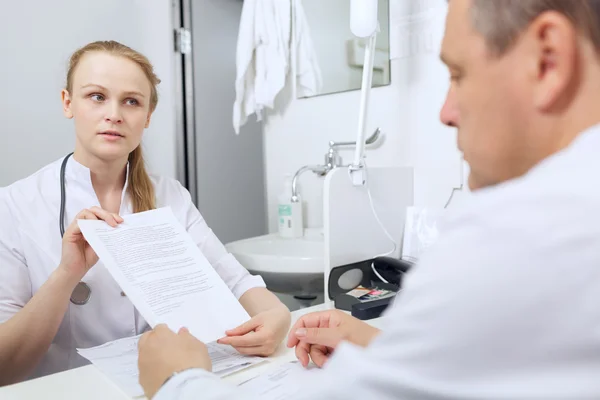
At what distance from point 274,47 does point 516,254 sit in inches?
61.3

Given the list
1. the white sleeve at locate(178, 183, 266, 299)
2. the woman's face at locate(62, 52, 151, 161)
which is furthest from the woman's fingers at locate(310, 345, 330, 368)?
the woman's face at locate(62, 52, 151, 161)

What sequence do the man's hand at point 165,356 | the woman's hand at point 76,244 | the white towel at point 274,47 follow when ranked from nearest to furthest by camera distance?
1. the man's hand at point 165,356
2. the woman's hand at point 76,244
3. the white towel at point 274,47

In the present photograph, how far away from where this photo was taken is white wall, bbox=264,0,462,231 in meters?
1.36

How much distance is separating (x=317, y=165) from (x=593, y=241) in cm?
137

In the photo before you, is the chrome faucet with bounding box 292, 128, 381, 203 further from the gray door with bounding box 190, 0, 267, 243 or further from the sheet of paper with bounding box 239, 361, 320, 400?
the sheet of paper with bounding box 239, 361, 320, 400

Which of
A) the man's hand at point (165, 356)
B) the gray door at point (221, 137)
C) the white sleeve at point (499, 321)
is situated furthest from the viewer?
the gray door at point (221, 137)

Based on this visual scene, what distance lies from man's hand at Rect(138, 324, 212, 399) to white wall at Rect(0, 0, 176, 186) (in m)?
1.25

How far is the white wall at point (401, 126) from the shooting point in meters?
1.36

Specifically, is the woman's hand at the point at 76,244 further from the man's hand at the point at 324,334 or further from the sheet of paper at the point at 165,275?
the man's hand at the point at 324,334

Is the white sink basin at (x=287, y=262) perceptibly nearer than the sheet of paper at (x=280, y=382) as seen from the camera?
No

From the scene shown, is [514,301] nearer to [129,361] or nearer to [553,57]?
[553,57]

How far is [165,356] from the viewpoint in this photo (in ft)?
1.84

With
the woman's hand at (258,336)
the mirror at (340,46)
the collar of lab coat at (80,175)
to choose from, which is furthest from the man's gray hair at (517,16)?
the mirror at (340,46)

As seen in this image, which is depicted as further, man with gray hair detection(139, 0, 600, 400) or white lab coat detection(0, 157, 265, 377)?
white lab coat detection(0, 157, 265, 377)
